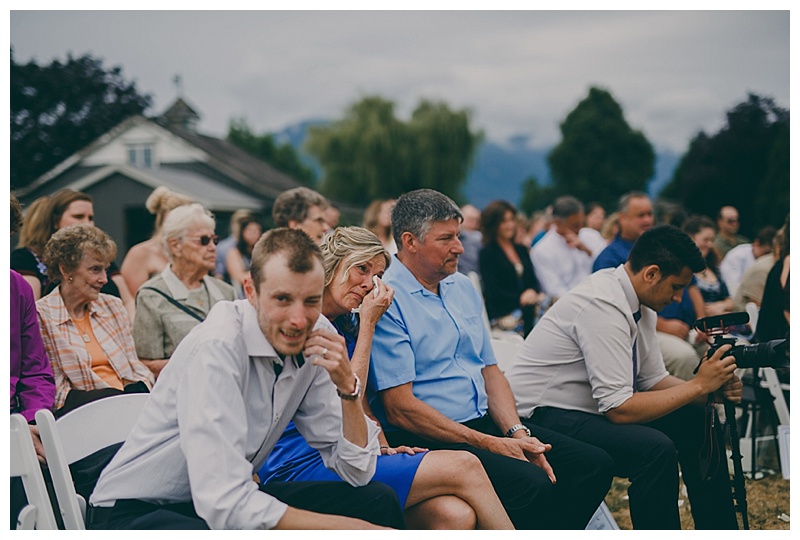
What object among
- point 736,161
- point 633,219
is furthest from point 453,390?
point 736,161

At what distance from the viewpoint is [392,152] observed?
141 feet

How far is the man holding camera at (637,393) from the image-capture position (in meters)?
3.20

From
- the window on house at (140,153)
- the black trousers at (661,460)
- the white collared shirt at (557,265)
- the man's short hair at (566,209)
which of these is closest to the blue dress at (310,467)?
the black trousers at (661,460)

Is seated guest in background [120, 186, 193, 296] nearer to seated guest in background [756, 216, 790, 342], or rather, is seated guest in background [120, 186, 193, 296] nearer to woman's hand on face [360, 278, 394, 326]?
woman's hand on face [360, 278, 394, 326]

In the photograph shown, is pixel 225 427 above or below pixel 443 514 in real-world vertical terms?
above

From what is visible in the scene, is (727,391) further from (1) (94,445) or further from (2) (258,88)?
(2) (258,88)

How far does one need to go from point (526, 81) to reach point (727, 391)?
48221mm

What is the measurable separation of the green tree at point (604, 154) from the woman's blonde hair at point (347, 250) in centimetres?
6117

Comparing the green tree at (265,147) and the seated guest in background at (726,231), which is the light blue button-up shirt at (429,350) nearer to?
the seated guest in background at (726,231)

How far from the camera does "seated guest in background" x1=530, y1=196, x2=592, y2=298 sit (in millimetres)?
7668

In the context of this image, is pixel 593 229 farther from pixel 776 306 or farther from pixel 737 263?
pixel 776 306

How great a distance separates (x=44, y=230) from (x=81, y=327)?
862mm

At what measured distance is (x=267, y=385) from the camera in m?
2.27

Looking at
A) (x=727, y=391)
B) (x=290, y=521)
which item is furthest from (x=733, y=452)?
(x=290, y=521)
